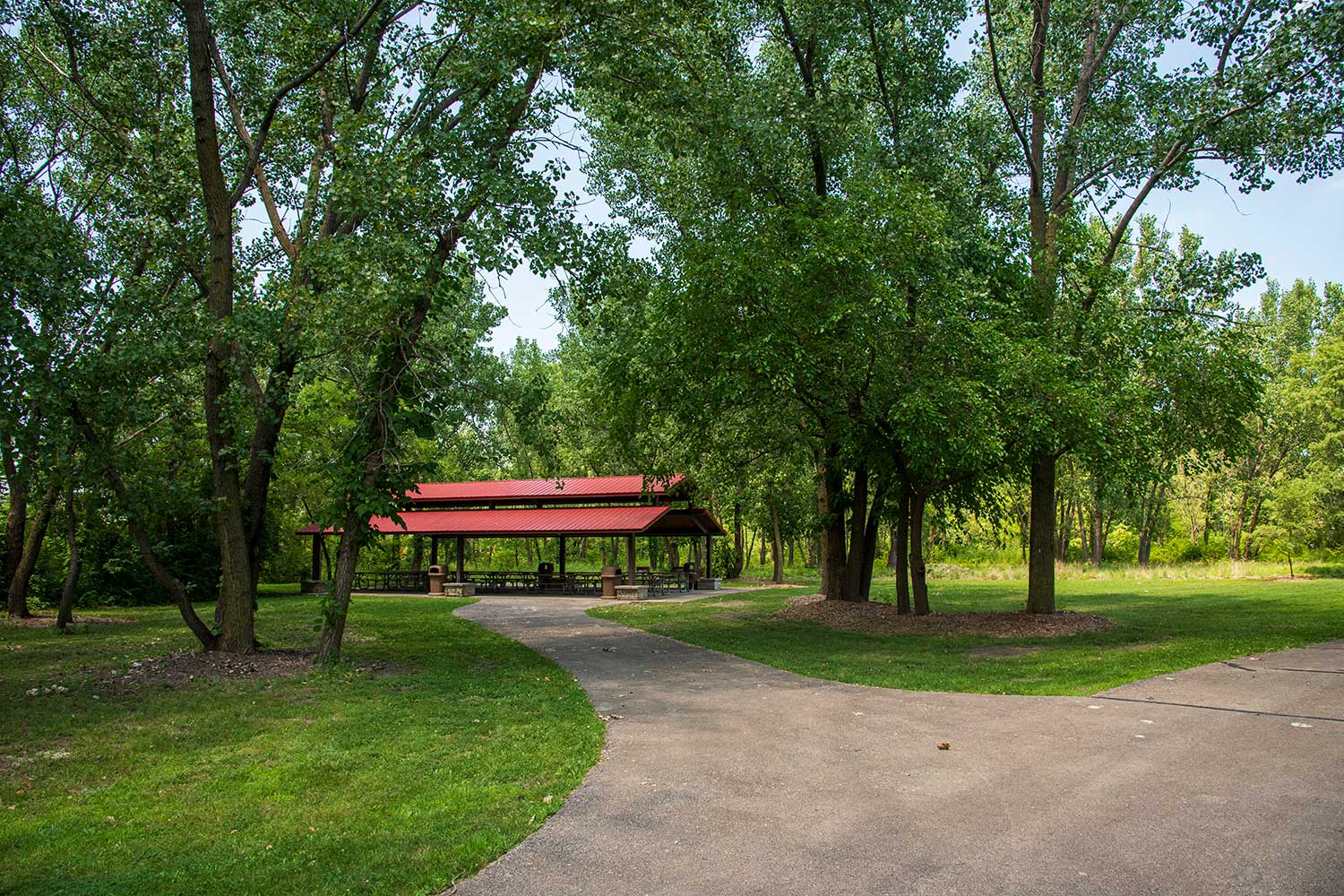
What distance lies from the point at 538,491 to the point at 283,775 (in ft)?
83.5

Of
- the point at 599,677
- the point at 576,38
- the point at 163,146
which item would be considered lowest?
the point at 599,677

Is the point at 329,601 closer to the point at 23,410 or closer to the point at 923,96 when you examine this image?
the point at 23,410

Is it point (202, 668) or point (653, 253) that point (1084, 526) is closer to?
point (653, 253)

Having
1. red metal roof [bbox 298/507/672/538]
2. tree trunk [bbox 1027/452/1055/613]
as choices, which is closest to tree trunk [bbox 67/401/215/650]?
tree trunk [bbox 1027/452/1055/613]

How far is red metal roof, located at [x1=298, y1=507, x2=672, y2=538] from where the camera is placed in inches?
1047

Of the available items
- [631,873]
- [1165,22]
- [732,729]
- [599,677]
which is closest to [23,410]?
[599,677]

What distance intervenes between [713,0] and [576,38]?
406 centimetres

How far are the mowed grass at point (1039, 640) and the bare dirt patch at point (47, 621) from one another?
10.6 meters

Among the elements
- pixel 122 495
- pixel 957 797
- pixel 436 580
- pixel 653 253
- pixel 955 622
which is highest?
pixel 653 253

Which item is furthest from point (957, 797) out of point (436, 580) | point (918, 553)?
point (436, 580)

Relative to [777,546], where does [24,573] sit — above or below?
above

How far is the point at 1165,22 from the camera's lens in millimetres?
15008

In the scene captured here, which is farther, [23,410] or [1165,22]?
[1165,22]

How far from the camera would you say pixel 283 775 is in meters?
6.14
